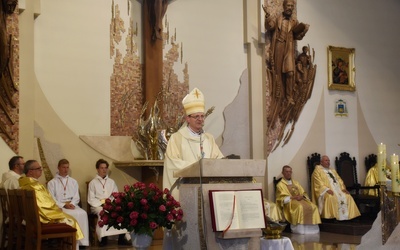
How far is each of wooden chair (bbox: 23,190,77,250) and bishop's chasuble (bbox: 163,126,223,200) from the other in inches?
83.5

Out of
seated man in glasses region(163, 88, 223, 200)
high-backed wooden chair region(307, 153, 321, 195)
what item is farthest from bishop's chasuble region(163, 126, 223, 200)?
high-backed wooden chair region(307, 153, 321, 195)

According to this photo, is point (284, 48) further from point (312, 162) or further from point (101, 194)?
point (101, 194)

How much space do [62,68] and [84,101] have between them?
64 centimetres

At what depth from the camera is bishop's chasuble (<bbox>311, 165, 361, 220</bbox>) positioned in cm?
1180

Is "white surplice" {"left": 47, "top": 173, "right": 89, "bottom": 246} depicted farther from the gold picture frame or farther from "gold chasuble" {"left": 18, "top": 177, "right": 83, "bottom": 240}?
the gold picture frame

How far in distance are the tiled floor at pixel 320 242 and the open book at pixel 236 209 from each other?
389 cm

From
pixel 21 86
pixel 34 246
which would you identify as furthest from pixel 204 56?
pixel 34 246

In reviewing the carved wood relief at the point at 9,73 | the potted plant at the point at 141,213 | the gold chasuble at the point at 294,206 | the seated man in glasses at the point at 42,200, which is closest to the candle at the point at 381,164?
the potted plant at the point at 141,213

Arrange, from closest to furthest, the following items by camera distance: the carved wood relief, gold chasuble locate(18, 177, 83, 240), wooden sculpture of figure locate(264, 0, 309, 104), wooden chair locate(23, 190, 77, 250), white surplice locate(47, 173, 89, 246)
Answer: wooden chair locate(23, 190, 77, 250)
gold chasuble locate(18, 177, 83, 240)
white surplice locate(47, 173, 89, 246)
the carved wood relief
wooden sculpture of figure locate(264, 0, 309, 104)

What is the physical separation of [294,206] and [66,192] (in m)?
4.27

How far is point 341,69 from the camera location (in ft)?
43.4

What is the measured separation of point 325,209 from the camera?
11.8m

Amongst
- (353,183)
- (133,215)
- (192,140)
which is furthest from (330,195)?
(133,215)

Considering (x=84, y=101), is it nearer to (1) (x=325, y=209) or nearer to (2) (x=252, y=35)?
(2) (x=252, y=35)
